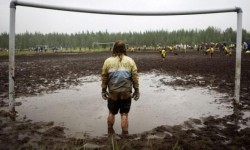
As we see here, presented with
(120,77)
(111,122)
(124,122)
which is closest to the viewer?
(120,77)

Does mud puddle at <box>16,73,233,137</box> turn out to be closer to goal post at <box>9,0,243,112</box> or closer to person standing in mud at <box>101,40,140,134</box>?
person standing in mud at <box>101,40,140,134</box>

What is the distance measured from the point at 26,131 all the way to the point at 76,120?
53.1 inches

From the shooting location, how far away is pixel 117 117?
704 centimetres

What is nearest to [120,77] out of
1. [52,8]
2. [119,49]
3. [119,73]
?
[119,73]

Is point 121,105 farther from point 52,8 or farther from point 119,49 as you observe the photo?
point 52,8

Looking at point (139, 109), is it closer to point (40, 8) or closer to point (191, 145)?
point (191, 145)

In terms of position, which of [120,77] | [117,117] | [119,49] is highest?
[119,49]

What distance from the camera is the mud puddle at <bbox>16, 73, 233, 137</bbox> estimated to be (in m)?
6.37

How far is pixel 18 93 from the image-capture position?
35.7 ft

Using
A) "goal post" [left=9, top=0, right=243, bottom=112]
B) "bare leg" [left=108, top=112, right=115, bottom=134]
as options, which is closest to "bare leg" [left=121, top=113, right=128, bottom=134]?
"bare leg" [left=108, top=112, right=115, bottom=134]

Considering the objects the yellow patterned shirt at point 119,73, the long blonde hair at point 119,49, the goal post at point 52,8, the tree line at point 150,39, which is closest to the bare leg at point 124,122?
the yellow patterned shirt at point 119,73

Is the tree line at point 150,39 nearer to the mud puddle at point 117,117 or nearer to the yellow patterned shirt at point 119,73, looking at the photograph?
the mud puddle at point 117,117

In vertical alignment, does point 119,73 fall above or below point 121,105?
above

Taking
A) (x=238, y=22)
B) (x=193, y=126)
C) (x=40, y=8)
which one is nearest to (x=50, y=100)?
(x=40, y=8)
